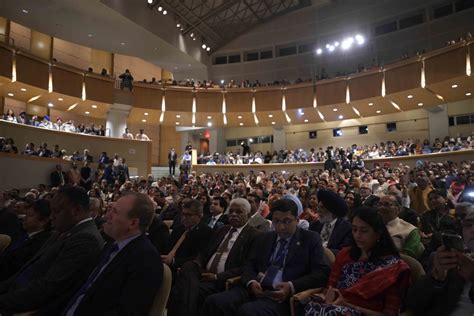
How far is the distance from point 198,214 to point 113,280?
68.3 inches

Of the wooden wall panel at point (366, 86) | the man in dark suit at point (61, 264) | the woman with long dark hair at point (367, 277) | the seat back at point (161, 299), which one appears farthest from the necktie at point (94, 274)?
the wooden wall panel at point (366, 86)

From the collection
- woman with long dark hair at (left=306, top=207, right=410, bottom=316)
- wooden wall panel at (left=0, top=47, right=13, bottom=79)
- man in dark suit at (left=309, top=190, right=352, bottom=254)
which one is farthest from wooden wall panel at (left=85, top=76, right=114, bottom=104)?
woman with long dark hair at (left=306, top=207, right=410, bottom=316)

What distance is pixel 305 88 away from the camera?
17.3 meters

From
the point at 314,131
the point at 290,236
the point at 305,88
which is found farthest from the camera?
the point at 314,131

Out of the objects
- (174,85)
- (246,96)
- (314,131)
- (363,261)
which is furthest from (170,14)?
(363,261)

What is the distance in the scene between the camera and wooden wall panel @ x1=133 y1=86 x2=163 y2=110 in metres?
17.0

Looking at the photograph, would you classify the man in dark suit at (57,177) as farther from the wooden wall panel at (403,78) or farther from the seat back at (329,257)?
the wooden wall panel at (403,78)

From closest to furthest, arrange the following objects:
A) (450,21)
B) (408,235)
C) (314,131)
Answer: (408,235) → (450,21) → (314,131)

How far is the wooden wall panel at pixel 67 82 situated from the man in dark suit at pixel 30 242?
13160 mm

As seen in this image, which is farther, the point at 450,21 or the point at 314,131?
the point at 314,131

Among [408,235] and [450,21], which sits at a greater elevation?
[450,21]

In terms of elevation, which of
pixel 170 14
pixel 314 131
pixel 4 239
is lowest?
pixel 4 239

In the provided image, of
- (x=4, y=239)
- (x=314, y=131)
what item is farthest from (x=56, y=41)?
(x=4, y=239)

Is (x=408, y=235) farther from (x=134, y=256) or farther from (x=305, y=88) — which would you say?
(x=305, y=88)
